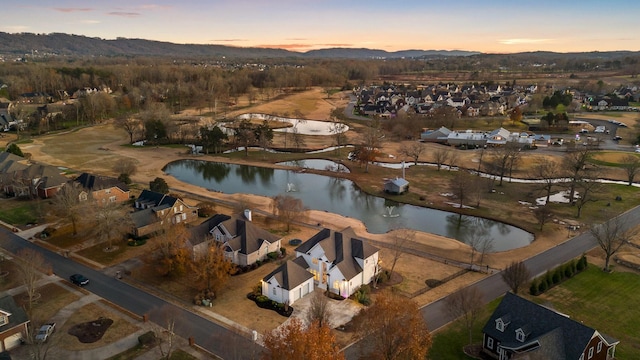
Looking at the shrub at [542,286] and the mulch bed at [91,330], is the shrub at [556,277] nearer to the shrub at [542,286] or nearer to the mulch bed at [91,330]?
the shrub at [542,286]

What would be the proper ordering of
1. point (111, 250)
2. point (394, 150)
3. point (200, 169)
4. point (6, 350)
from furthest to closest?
point (394, 150) → point (200, 169) → point (111, 250) → point (6, 350)

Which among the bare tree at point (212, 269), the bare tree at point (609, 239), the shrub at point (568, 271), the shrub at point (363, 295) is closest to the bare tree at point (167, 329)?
the bare tree at point (212, 269)

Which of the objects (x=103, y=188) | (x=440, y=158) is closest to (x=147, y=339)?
(x=103, y=188)

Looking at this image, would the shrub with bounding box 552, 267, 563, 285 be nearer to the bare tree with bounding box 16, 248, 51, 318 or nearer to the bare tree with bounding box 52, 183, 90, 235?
the bare tree with bounding box 16, 248, 51, 318

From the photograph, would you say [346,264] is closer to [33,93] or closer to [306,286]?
[306,286]

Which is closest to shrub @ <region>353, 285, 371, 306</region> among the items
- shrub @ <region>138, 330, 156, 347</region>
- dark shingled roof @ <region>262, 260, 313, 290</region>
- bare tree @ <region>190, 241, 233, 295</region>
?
dark shingled roof @ <region>262, 260, 313, 290</region>

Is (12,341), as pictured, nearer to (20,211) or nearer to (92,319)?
(92,319)

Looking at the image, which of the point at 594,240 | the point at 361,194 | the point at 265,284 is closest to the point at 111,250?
the point at 265,284
